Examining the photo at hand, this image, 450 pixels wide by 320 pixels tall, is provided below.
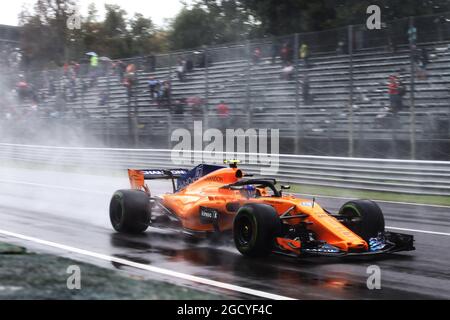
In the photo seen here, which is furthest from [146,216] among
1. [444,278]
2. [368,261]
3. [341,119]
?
[341,119]

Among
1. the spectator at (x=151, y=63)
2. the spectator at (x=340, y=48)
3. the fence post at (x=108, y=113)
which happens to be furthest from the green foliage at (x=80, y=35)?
the spectator at (x=340, y=48)

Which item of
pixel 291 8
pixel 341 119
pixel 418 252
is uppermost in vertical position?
pixel 291 8

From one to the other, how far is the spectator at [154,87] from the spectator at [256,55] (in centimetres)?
435

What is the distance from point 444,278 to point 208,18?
3197 cm

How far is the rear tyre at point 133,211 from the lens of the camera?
32.1 ft

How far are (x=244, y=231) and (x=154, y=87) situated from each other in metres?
16.9

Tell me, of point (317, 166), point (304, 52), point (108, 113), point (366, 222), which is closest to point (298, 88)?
point (304, 52)

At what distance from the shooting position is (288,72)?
20.4 meters

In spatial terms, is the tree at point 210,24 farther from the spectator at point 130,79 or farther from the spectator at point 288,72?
the spectator at point 288,72

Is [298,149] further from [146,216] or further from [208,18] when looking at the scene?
[208,18]

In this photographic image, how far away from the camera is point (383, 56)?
18.5 m

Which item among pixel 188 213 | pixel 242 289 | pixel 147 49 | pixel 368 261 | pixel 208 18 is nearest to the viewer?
pixel 242 289

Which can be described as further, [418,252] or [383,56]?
[383,56]

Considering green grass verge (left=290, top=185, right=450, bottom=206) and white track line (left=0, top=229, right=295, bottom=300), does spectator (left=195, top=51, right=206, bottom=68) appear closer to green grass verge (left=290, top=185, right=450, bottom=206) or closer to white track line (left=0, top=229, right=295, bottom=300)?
green grass verge (left=290, top=185, right=450, bottom=206)
